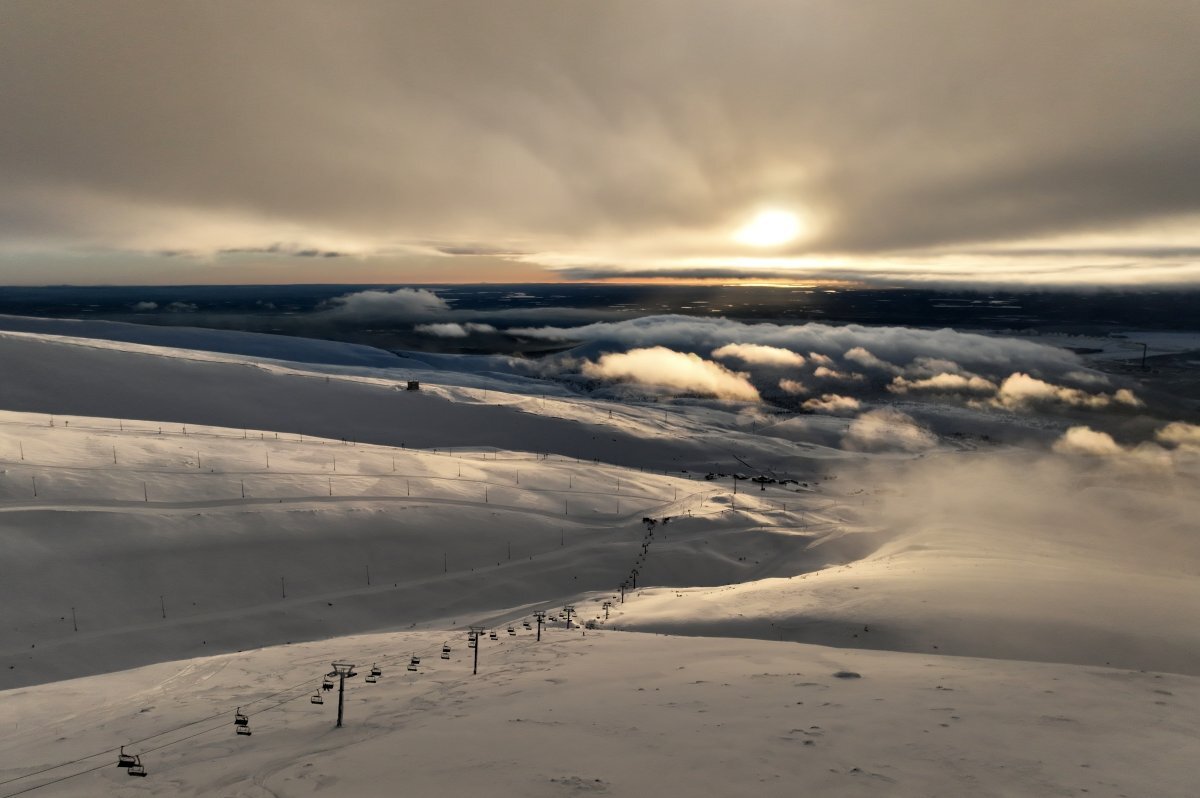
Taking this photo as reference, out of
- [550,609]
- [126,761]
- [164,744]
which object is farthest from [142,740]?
[550,609]

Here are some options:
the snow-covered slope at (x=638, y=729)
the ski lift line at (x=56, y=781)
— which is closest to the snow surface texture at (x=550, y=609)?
the snow-covered slope at (x=638, y=729)

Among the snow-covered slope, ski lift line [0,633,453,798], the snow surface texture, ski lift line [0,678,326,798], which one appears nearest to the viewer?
the snow-covered slope

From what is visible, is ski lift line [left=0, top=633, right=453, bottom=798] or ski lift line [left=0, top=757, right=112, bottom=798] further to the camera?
ski lift line [left=0, top=633, right=453, bottom=798]

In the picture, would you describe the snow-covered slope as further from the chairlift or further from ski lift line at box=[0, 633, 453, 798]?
the chairlift

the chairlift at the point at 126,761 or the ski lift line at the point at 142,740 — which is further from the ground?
the chairlift at the point at 126,761

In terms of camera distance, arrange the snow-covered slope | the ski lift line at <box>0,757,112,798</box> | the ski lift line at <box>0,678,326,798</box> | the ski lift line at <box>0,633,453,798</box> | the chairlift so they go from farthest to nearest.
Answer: the ski lift line at <box>0,678,326,798</box>, the ski lift line at <box>0,633,453,798</box>, the chairlift, the ski lift line at <box>0,757,112,798</box>, the snow-covered slope

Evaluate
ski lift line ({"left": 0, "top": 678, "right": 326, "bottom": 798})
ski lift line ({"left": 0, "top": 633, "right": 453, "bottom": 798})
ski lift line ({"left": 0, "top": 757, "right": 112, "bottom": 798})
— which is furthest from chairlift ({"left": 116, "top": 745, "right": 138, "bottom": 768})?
ski lift line ({"left": 0, "top": 678, "right": 326, "bottom": 798})

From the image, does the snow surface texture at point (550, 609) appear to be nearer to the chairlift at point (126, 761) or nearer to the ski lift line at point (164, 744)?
the ski lift line at point (164, 744)

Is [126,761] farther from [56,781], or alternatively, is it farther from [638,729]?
[638,729]

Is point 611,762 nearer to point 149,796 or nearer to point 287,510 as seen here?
point 149,796

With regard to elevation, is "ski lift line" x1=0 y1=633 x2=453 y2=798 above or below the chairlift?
below
